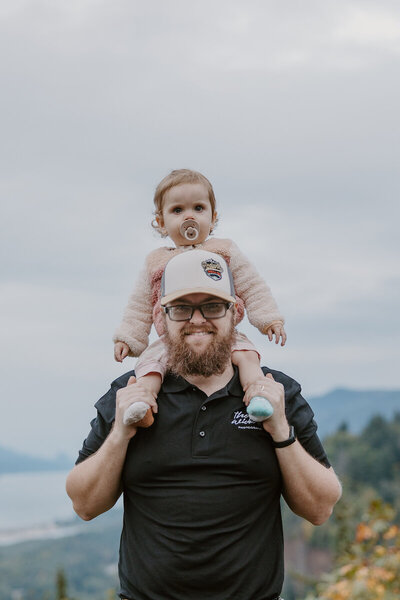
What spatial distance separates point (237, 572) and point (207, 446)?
0.50m

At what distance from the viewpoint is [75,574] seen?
99.9 meters

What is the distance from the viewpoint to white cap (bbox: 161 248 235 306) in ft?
11.3

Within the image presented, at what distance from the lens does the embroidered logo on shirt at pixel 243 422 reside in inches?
136

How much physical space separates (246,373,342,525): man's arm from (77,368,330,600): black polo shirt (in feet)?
0.24

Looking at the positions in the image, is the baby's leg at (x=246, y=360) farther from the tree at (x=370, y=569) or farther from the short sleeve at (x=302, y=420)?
the tree at (x=370, y=569)

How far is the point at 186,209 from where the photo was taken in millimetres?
3896

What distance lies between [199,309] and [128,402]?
48 cm

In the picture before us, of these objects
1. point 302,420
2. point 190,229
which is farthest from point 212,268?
point 302,420

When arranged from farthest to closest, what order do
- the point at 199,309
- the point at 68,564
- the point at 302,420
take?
1. the point at 68,564
2. the point at 302,420
3. the point at 199,309

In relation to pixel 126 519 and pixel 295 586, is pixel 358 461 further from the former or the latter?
pixel 126 519

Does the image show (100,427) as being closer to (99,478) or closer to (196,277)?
(99,478)

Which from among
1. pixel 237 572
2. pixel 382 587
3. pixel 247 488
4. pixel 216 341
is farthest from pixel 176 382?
pixel 382 587

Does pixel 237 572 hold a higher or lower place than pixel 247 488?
lower

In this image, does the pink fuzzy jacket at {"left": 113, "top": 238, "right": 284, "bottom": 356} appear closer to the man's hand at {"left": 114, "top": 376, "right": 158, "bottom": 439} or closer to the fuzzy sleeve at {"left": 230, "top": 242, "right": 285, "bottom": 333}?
the fuzzy sleeve at {"left": 230, "top": 242, "right": 285, "bottom": 333}
